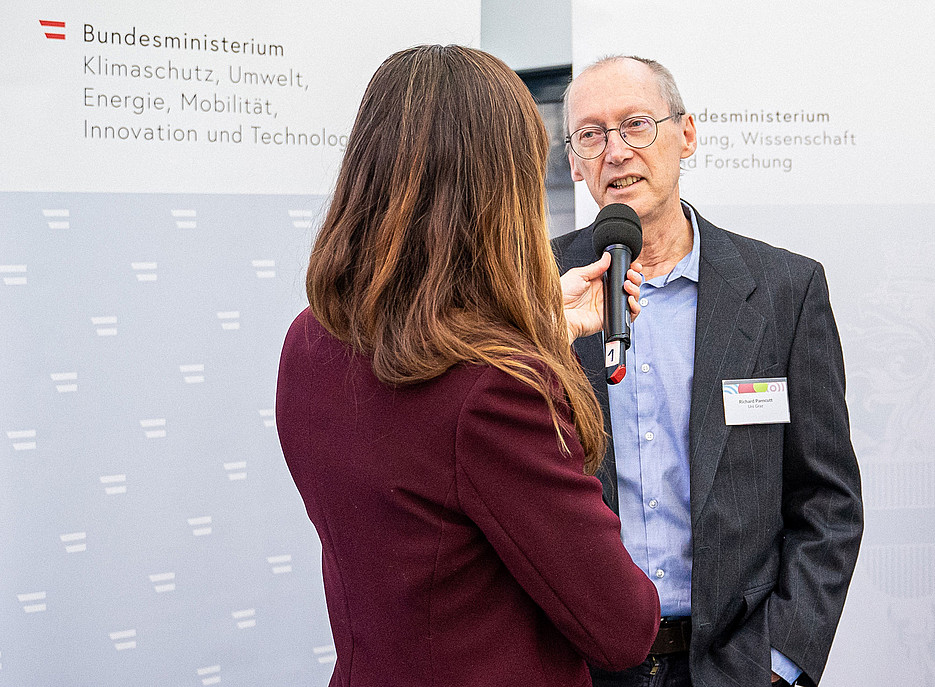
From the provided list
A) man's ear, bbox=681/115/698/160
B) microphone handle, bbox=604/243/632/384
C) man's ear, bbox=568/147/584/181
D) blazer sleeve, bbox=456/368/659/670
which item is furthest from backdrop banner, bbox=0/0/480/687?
blazer sleeve, bbox=456/368/659/670

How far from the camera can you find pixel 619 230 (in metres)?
1.60

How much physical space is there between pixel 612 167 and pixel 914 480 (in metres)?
1.59

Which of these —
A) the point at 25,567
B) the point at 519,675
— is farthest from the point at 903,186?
the point at 25,567

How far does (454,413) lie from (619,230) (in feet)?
2.23

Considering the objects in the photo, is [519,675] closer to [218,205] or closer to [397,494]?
[397,494]

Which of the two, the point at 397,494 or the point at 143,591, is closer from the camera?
the point at 397,494

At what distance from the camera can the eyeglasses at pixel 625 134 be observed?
2.07m

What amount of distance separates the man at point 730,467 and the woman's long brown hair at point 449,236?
717mm

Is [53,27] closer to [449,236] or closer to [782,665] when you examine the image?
[449,236]

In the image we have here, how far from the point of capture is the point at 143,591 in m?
2.41

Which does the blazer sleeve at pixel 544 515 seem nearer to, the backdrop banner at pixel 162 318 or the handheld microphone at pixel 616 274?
the handheld microphone at pixel 616 274

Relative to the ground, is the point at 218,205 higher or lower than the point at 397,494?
higher

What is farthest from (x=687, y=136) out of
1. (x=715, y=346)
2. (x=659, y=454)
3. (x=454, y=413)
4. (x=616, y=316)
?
(x=454, y=413)

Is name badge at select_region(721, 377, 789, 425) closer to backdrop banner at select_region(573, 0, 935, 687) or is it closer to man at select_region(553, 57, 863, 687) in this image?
man at select_region(553, 57, 863, 687)
